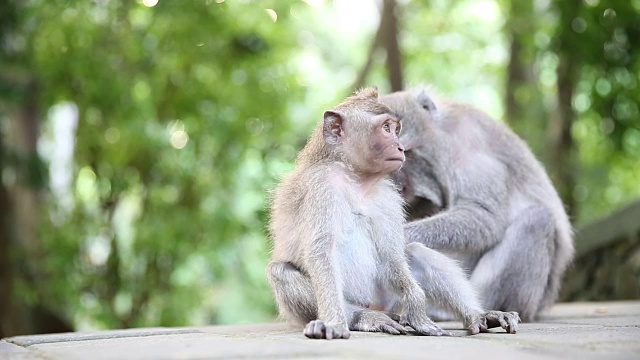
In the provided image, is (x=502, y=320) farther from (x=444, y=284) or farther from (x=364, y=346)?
(x=364, y=346)

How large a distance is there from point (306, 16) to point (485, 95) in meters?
4.57

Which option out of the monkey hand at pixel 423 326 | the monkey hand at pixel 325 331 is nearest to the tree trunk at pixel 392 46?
the monkey hand at pixel 423 326

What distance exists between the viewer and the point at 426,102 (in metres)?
6.27

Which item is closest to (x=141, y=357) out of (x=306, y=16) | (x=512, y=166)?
(x=512, y=166)

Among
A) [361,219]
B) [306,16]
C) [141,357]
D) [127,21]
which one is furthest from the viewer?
[306,16]

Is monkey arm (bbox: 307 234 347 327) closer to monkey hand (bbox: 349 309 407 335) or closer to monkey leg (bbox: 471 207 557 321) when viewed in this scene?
monkey hand (bbox: 349 309 407 335)

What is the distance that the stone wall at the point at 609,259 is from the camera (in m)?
8.91

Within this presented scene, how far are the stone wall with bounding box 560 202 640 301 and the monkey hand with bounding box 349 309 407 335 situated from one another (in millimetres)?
4947

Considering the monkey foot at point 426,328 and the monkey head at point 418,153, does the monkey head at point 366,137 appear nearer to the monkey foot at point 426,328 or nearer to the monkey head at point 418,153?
the monkey foot at point 426,328

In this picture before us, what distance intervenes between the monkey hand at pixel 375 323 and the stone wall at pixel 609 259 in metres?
4.95

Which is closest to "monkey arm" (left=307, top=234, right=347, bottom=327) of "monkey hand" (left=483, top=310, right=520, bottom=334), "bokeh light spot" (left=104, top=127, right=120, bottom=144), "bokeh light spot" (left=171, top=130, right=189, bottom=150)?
"monkey hand" (left=483, top=310, right=520, bottom=334)

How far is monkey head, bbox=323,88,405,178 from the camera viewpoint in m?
4.59

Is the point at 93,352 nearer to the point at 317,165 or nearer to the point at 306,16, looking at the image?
the point at 317,165

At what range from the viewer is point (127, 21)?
10.6 m
